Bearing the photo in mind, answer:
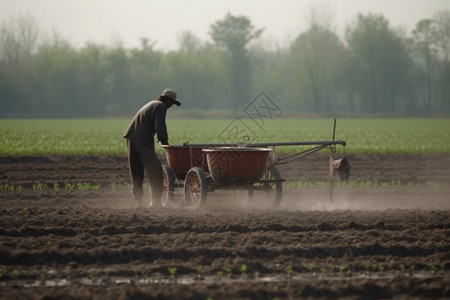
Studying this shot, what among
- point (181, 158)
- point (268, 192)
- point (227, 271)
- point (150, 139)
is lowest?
point (227, 271)

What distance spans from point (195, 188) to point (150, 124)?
4.21 feet

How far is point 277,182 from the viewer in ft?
31.6

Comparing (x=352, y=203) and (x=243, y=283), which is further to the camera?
(x=352, y=203)

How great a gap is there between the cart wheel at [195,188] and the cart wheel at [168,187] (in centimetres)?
29

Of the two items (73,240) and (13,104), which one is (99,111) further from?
(73,240)

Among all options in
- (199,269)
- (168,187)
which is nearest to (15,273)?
(199,269)

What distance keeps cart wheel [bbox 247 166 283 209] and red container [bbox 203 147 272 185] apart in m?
0.36

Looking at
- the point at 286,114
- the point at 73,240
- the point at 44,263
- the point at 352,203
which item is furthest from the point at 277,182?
the point at 286,114

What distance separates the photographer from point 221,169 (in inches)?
352

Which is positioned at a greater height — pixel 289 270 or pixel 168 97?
pixel 168 97

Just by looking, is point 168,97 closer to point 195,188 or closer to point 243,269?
point 195,188

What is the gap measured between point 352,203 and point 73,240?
18.7 feet

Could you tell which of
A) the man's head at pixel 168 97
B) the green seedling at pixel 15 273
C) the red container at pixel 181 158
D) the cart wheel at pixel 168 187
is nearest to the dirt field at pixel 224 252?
the green seedling at pixel 15 273

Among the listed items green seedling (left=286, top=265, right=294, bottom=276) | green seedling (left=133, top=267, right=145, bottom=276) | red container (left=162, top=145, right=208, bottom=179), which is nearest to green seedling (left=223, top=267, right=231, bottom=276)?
green seedling (left=286, top=265, right=294, bottom=276)
